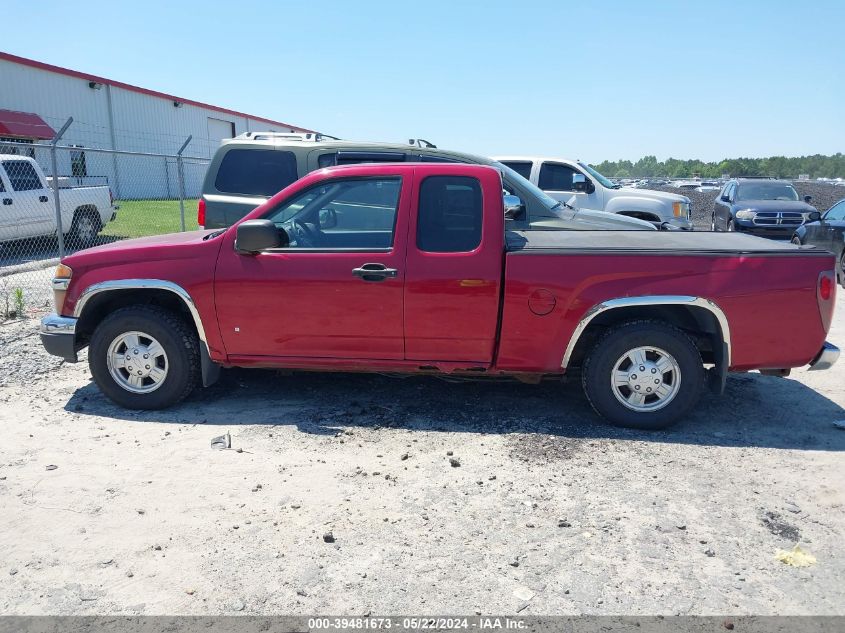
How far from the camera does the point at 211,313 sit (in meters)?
4.84

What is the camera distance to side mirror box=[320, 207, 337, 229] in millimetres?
4977

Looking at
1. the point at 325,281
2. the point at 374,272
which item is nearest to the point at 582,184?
the point at 374,272

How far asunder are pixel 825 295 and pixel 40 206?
1406cm

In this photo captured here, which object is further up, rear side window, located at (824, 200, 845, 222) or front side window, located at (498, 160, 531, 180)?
front side window, located at (498, 160, 531, 180)

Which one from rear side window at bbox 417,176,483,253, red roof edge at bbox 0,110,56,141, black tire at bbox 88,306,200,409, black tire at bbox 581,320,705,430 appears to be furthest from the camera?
red roof edge at bbox 0,110,56,141

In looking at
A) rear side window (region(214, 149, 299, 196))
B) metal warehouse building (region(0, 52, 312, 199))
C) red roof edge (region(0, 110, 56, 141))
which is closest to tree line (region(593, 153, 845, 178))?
metal warehouse building (region(0, 52, 312, 199))

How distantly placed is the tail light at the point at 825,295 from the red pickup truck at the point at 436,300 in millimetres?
12

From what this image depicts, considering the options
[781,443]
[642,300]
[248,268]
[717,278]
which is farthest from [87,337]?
[781,443]

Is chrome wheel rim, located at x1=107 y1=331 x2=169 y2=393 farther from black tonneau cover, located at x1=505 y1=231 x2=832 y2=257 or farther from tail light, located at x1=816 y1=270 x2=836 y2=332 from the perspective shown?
tail light, located at x1=816 y1=270 x2=836 y2=332

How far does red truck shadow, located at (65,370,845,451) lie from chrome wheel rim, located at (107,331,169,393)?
240 mm

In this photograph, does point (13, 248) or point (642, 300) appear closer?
point (642, 300)

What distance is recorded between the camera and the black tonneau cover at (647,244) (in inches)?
179

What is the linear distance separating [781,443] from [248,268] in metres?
3.94

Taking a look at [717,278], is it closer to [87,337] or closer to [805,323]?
[805,323]
